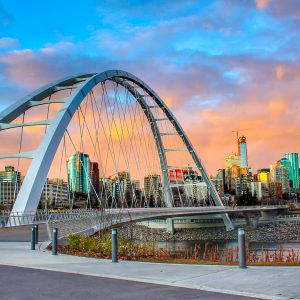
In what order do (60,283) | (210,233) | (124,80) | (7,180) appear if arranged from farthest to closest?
1. (210,233)
2. (124,80)
3. (7,180)
4. (60,283)

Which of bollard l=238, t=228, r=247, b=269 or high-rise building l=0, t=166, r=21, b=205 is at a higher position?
high-rise building l=0, t=166, r=21, b=205

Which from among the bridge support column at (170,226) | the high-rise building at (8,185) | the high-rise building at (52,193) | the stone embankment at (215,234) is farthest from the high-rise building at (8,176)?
the bridge support column at (170,226)

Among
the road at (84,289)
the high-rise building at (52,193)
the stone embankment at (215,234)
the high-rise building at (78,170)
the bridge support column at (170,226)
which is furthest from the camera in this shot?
the bridge support column at (170,226)

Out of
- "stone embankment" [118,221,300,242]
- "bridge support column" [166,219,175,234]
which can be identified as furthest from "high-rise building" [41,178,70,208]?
"bridge support column" [166,219,175,234]

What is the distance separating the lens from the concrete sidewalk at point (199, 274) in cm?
735

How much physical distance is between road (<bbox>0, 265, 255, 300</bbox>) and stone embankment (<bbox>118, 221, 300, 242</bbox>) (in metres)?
58.5

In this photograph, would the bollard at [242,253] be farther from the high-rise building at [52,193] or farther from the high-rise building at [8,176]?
the high-rise building at [8,176]

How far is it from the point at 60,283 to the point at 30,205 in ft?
67.3

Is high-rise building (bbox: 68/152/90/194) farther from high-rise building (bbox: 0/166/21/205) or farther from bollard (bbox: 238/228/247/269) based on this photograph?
bollard (bbox: 238/228/247/269)

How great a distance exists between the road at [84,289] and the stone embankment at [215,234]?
58535 millimetres

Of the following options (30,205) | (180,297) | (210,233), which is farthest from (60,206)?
(180,297)

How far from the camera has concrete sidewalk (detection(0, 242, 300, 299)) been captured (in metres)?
7.35

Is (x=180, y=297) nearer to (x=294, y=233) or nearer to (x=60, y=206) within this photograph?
(x=60, y=206)

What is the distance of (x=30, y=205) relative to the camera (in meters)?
28.2
